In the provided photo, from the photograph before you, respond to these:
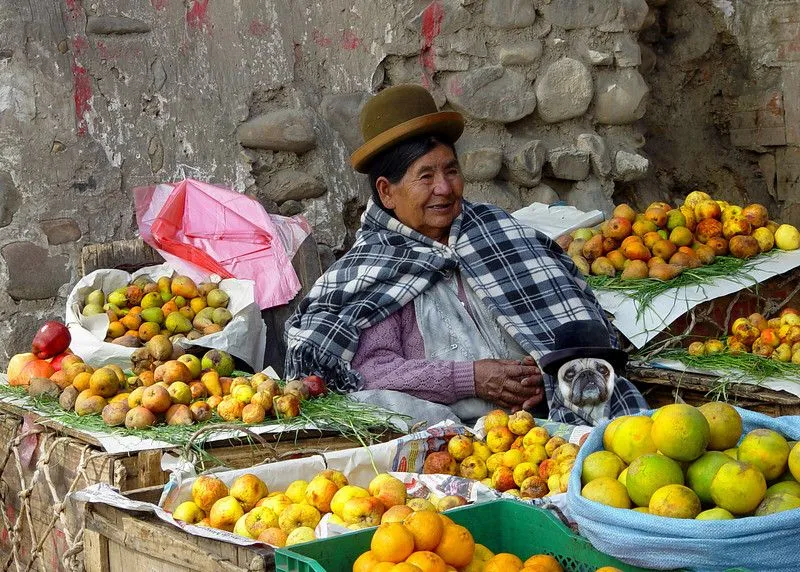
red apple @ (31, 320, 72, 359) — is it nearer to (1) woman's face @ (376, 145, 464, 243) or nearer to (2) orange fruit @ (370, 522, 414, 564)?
(1) woman's face @ (376, 145, 464, 243)

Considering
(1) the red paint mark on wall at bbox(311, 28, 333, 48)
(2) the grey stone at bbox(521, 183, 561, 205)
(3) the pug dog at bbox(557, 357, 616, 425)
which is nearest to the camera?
(3) the pug dog at bbox(557, 357, 616, 425)

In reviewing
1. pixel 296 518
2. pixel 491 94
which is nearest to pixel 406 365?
pixel 296 518

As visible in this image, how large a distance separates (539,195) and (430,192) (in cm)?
147

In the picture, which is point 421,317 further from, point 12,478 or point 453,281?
point 12,478

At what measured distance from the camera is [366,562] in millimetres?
1772

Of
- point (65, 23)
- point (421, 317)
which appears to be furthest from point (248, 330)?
point (65, 23)

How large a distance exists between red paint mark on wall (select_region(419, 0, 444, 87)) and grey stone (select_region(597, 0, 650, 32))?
77 cm

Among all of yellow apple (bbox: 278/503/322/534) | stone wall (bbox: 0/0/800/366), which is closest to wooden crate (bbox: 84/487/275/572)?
yellow apple (bbox: 278/503/322/534)

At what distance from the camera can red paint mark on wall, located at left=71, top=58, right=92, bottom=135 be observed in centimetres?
428

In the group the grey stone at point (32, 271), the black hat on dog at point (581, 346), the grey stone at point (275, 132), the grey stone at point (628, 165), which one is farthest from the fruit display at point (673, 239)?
the grey stone at point (32, 271)

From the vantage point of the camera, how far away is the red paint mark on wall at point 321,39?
4.83 m

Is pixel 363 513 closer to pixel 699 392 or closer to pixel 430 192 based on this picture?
pixel 430 192

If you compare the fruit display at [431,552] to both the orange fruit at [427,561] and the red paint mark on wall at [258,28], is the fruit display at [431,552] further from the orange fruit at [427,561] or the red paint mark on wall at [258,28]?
the red paint mark on wall at [258,28]

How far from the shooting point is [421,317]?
365 centimetres
